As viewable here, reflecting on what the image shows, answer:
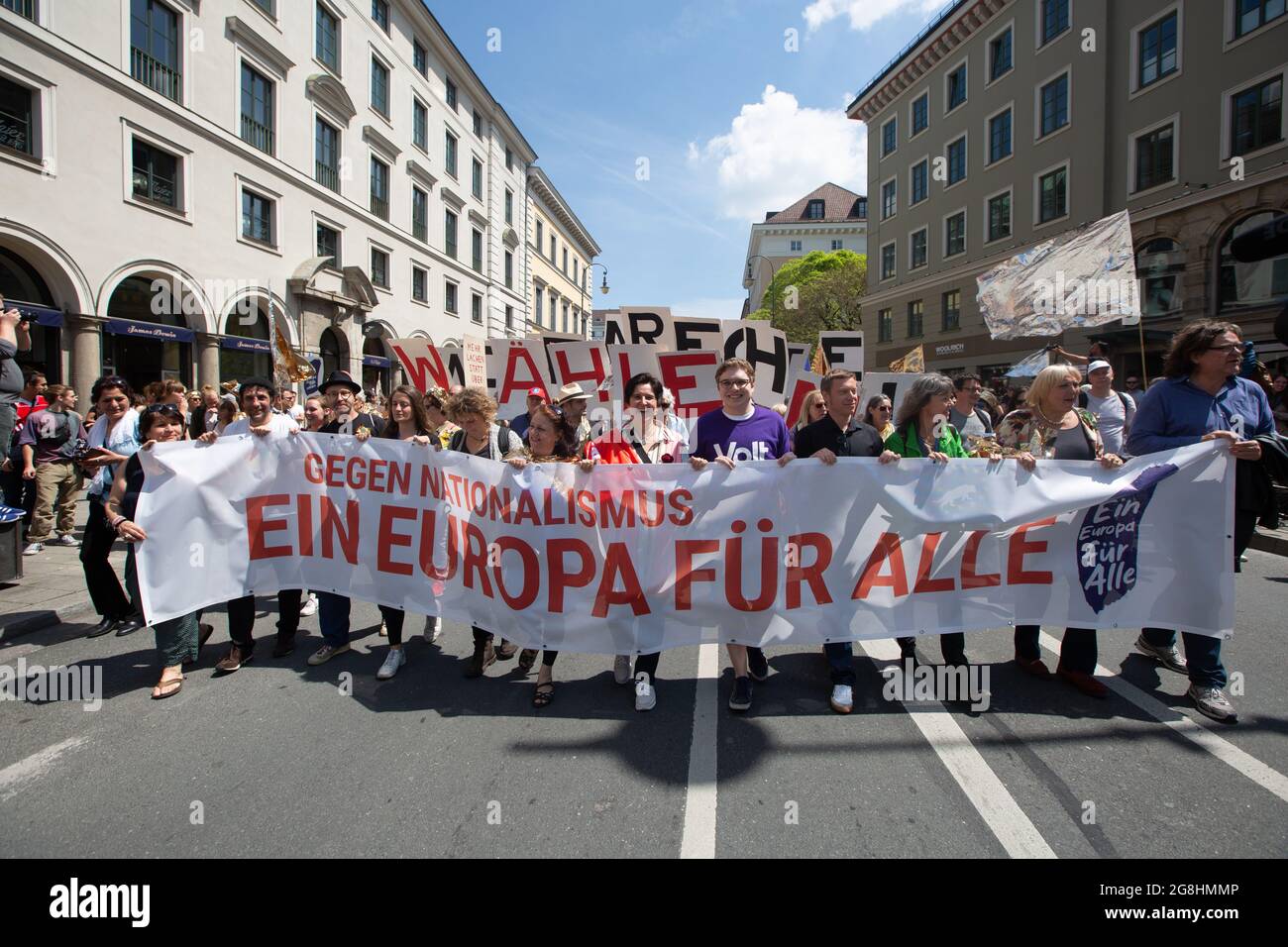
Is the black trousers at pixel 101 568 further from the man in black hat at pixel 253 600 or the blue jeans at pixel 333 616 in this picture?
the blue jeans at pixel 333 616

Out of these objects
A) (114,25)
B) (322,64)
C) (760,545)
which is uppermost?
(322,64)

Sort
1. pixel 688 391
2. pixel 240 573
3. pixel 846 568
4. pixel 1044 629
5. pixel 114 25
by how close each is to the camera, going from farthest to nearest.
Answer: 1. pixel 114 25
2. pixel 688 391
3. pixel 1044 629
4. pixel 240 573
5. pixel 846 568

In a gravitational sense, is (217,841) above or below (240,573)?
below

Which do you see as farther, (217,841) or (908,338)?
(908,338)

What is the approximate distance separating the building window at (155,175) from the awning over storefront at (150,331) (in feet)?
9.40

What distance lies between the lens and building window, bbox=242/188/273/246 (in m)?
17.8

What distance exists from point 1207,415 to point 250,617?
623cm

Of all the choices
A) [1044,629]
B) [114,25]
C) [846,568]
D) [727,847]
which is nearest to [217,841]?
[727,847]

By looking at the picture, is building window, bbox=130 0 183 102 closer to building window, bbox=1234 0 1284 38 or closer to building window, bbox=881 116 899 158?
building window, bbox=1234 0 1284 38

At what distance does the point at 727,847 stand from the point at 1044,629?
3.99 metres

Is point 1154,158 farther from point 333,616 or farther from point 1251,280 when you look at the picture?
point 333,616

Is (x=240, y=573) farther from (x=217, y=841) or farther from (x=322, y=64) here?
(x=322, y=64)

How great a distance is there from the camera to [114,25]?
13.5 m
